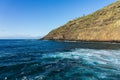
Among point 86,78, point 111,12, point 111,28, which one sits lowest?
point 86,78

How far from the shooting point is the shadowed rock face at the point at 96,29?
107875 mm

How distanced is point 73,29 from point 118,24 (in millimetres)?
40316

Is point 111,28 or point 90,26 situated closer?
point 111,28

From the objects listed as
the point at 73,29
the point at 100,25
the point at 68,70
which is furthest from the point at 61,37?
the point at 68,70

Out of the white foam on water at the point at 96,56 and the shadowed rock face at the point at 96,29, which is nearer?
the white foam on water at the point at 96,56

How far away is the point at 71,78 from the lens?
2431 cm

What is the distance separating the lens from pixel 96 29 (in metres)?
120

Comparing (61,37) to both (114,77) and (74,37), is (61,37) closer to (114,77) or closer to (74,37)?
(74,37)

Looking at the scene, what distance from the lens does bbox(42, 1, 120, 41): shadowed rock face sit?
108 meters

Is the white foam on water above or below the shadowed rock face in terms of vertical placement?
below

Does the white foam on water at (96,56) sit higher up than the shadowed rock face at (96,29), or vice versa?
the shadowed rock face at (96,29)

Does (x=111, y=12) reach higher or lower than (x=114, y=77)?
higher

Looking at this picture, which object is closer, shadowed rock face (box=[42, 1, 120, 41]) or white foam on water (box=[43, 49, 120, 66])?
white foam on water (box=[43, 49, 120, 66])

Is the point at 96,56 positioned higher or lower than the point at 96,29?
lower
